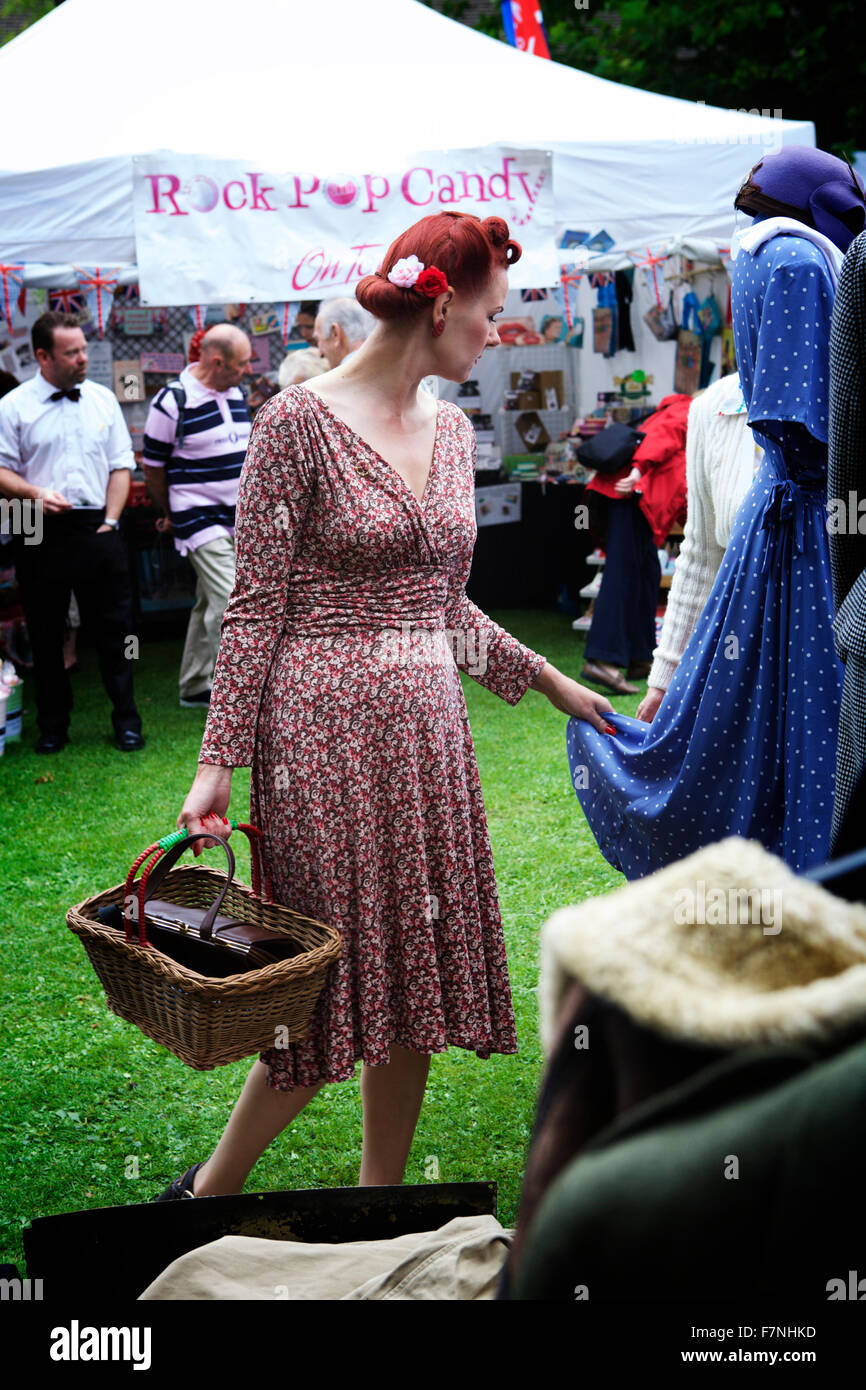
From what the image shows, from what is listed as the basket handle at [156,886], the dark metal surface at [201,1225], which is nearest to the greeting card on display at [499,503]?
the basket handle at [156,886]

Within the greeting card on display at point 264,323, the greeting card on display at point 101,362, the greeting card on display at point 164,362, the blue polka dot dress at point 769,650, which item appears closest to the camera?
the blue polka dot dress at point 769,650

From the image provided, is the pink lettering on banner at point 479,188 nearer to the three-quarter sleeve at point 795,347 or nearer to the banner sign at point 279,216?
the banner sign at point 279,216

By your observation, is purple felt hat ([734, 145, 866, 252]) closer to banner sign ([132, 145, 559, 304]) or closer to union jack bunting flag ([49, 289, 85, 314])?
banner sign ([132, 145, 559, 304])

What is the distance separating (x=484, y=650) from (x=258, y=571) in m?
0.59

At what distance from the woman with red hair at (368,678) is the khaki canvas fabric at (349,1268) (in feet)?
1.85

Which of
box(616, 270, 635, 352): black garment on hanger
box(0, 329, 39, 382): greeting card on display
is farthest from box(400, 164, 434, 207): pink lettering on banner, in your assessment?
box(0, 329, 39, 382): greeting card on display

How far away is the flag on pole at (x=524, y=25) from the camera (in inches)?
438

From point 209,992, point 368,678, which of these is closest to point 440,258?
point 368,678

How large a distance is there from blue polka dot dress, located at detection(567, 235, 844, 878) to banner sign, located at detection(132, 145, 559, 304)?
4430mm

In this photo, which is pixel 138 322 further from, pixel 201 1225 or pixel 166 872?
pixel 201 1225

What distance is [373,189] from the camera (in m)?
6.75

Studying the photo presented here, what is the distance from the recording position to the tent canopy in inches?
260

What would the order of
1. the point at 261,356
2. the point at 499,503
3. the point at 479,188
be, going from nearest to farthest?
the point at 479,188
the point at 261,356
the point at 499,503

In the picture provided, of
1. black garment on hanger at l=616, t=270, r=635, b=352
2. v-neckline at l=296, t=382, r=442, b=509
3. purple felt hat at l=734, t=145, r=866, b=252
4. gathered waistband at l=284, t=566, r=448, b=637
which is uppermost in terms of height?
black garment on hanger at l=616, t=270, r=635, b=352
